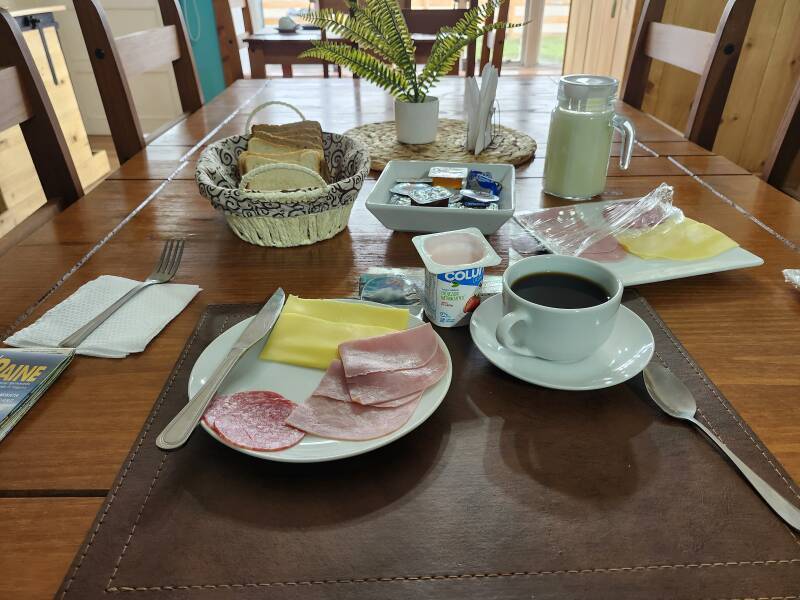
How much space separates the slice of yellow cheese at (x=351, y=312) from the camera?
52 cm

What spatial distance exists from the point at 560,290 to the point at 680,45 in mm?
1170

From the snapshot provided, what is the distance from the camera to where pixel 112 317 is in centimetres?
60

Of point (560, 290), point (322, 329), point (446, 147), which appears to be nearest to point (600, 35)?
point (446, 147)

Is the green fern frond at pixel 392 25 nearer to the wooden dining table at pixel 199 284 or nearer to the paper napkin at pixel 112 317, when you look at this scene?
the wooden dining table at pixel 199 284

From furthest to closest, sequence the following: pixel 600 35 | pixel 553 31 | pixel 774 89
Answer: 1. pixel 553 31
2. pixel 600 35
3. pixel 774 89

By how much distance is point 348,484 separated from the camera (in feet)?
1.31

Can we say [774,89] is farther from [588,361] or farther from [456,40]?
[588,361]

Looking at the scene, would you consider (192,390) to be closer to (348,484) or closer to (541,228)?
(348,484)

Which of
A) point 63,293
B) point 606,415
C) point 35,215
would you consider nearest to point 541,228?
point 606,415

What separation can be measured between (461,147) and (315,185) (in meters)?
0.43

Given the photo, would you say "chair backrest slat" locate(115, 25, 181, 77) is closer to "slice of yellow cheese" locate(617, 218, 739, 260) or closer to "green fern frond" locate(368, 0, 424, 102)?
"green fern frond" locate(368, 0, 424, 102)

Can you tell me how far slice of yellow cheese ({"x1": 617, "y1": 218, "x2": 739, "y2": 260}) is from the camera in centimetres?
68

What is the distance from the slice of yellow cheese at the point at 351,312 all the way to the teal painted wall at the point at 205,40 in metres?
2.77

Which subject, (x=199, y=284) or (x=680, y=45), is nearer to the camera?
(x=199, y=284)
